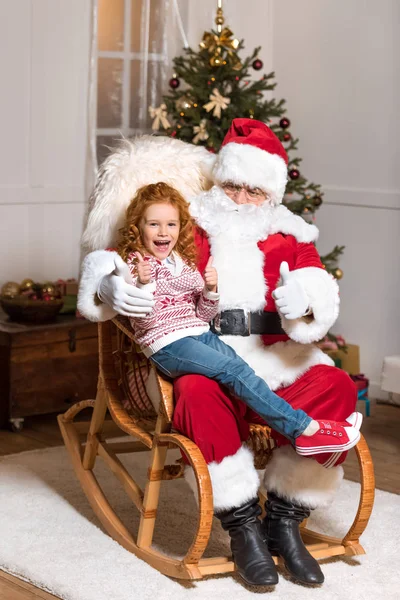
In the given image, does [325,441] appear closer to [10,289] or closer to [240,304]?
[240,304]

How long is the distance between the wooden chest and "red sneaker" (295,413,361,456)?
1755 millimetres

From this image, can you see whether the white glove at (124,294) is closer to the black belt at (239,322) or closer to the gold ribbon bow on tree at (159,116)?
the black belt at (239,322)

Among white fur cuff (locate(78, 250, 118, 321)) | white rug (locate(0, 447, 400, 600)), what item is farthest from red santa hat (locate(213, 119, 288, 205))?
white rug (locate(0, 447, 400, 600))

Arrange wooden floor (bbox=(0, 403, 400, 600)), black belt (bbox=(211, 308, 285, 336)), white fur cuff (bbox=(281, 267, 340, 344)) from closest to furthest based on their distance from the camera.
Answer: white fur cuff (bbox=(281, 267, 340, 344)) < black belt (bbox=(211, 308, 285, 336)) < wooden floor (bbox=(0, 403, 400, 600))

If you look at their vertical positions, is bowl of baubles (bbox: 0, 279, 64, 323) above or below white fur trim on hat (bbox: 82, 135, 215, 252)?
below

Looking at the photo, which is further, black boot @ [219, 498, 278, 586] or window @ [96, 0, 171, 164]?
window @ [96, 0, 171, 164]

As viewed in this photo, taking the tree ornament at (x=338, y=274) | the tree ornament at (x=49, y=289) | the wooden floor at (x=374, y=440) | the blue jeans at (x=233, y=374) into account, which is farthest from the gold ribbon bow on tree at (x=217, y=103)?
the blue jeans at (x=233, y=374)

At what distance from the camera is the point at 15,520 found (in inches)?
115

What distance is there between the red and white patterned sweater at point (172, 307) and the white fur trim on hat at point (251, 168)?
0.33m

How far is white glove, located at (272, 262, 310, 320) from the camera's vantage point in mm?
2602

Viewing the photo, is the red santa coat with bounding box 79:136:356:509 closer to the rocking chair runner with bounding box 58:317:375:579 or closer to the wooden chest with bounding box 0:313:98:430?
the rocking chair runner with bounding box 58:317:375:579

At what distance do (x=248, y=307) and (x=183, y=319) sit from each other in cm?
23

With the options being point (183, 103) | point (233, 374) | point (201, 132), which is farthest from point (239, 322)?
A: point (183, 103)

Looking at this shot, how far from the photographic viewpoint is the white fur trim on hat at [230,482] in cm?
244
